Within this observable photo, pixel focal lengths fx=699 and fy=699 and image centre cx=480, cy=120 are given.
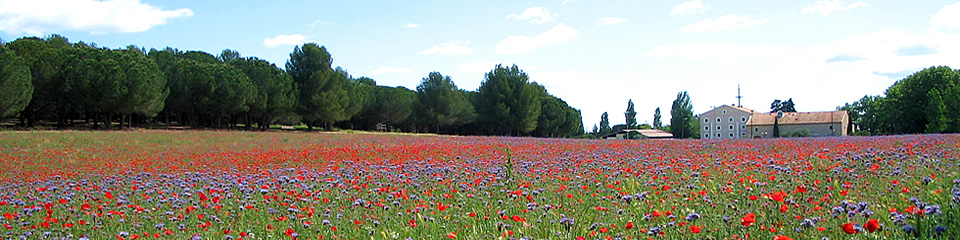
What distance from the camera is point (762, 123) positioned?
10094 cm

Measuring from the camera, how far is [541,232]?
18.9 ft

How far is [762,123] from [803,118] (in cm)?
542

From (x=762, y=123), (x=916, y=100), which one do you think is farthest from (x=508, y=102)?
(x=762, y=123)

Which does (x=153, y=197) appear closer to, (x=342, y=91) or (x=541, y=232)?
(x=541, y=232)

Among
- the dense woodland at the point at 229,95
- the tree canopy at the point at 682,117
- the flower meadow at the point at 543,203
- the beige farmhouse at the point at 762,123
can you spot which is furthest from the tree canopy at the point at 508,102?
the flower meadow at the point at 543,203

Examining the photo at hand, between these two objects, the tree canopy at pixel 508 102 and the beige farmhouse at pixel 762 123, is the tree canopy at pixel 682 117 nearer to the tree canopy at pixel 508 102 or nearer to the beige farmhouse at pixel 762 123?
the beige farmhouse at pixel 762 123

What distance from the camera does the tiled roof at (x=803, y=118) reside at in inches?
3647

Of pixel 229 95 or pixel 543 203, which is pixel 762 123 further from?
pixel 543 203

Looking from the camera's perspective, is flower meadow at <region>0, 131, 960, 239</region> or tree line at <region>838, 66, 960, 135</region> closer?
flower meadow at <region>0, 131, 960, 239</region>

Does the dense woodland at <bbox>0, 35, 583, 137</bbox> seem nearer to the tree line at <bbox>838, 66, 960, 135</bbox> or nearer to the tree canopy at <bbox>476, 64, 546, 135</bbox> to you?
the tree canopy at <bbox>476, 64, 546, 135</bbox>

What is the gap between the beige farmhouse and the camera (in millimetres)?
92250

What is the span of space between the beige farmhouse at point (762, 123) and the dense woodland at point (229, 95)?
2584 cm

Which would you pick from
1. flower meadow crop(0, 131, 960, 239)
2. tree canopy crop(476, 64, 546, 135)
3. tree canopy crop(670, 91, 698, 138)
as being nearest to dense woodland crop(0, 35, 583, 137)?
tree canopy crop(476, 64, 546, 135)

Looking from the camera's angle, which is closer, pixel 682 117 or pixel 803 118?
pixel 803 118
